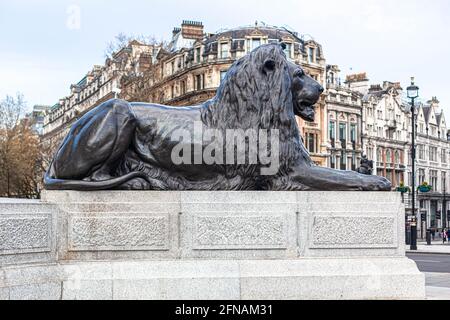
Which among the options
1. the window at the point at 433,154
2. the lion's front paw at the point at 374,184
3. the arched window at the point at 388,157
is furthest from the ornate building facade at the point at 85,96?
the window at the point at 433,154

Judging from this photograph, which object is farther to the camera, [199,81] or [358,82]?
[358,82]

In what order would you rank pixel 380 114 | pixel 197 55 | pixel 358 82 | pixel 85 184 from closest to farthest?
pixel 85 184 → pixel 197 55 → pixel 380 114 → pixel 358 82

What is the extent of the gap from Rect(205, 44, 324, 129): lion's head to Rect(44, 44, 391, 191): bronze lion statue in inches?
0.5

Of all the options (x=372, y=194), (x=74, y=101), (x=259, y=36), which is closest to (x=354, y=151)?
(x=259, y=36)

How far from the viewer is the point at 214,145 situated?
7.78 metres

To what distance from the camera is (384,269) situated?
741 centimetres

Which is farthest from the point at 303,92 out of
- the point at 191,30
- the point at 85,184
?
the point at 191,30

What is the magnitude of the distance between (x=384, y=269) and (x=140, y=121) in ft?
11.4

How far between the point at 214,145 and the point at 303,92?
56.9 inches

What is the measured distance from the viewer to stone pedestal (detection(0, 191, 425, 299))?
6.95 metres

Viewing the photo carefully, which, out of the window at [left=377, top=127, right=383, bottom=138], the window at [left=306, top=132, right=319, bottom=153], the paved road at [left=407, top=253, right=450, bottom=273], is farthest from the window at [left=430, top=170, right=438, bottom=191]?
the paved road at [left=407, top=253, right=450, bottom=273]

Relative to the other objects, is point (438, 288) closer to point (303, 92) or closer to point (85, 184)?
point (303, 92)

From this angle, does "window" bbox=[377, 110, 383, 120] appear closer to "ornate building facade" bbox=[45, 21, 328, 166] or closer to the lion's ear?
"ornate building facade" bbox=[45, 21, 328, 166]
